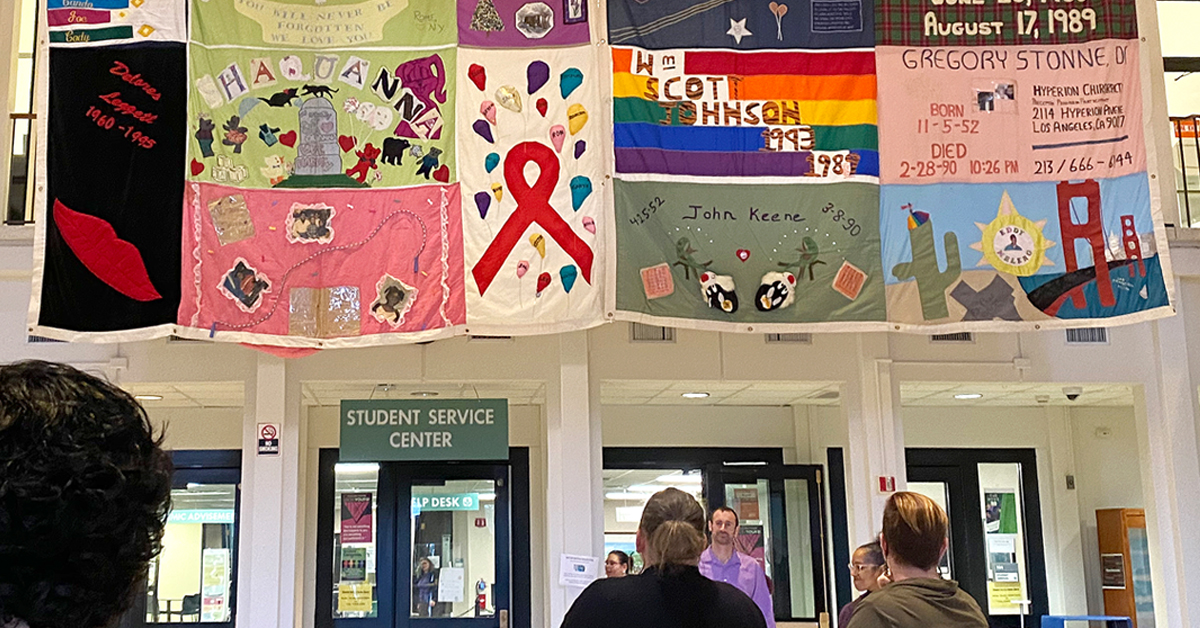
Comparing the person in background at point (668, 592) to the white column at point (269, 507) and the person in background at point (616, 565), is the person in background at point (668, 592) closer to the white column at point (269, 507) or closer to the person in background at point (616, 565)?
the person in background at point (616, 565)

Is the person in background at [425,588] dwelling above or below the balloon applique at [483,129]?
below

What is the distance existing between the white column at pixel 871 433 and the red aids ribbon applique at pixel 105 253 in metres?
5.19

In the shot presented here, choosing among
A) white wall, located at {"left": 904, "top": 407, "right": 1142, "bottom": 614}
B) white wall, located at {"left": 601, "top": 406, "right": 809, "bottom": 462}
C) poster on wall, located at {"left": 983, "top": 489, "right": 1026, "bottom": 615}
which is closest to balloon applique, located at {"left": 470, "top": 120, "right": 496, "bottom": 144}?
white wall, located at {"left": 601, "top": 406, "right": 809, "bottom": 462}

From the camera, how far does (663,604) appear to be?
344 cm

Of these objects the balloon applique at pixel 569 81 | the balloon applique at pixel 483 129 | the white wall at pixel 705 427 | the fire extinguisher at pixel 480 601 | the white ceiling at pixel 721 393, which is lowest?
the fire extinguisher at pixel 480 601

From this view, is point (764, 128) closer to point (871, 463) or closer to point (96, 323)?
point (871, 463)

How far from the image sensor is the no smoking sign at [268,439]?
8.76 meters

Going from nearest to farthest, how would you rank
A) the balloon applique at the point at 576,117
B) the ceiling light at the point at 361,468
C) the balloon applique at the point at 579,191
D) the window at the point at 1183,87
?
1. the balloon applique at the point at 579,191
2. the balloon applique at the point at 576,117
3. the window at the point at 1183,87
4. the ceiling light at the point at 361,468

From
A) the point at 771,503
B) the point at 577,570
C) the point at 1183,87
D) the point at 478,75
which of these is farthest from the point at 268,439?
the point at 1183,87

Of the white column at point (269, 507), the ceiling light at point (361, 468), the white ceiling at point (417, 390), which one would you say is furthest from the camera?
the ceiling light at point (361, 468)

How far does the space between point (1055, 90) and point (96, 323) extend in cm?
660

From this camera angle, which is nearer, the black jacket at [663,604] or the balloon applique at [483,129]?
the black jacket at [663,604]

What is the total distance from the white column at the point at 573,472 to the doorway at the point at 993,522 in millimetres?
4535

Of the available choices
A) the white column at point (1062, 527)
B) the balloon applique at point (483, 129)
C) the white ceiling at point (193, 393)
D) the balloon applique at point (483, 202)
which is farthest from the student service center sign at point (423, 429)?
the white column at point (1062, 527)
